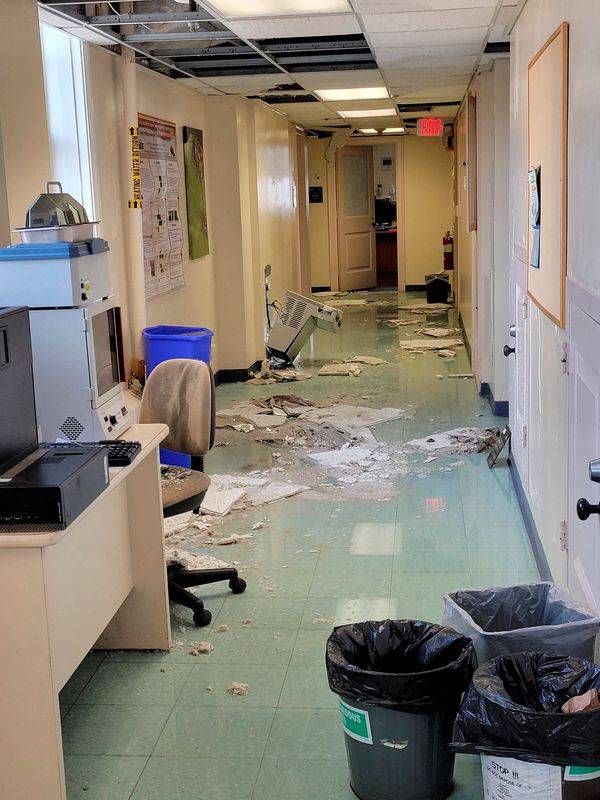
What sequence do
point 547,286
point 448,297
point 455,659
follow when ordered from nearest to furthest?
point 455,659
point 547,286
point 448,297

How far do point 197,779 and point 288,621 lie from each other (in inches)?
44.2

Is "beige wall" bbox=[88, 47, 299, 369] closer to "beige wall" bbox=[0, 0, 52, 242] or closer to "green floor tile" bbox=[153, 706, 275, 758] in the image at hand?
"beige wall" bbox=[0, 0, 52, 242]

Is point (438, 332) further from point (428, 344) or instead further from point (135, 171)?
point (135, 171)

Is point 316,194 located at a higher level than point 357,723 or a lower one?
higher

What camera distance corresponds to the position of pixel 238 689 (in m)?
3.36

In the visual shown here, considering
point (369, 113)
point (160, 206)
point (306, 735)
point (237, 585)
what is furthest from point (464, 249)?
point (306, 735)

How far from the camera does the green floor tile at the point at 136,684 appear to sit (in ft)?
11.0

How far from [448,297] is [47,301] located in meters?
11.7

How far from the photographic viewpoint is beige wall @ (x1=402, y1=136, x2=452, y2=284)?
1532 cm

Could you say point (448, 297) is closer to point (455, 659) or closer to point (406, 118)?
point (406, 118)

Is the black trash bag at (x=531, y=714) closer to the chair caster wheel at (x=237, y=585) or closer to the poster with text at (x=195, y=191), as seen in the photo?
the chair caster wheel at (x=237, y=585)

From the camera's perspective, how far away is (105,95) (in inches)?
243

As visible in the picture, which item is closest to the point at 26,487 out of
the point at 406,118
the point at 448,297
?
the point at 406,118

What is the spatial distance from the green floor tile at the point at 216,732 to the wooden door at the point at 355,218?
13.3 m
